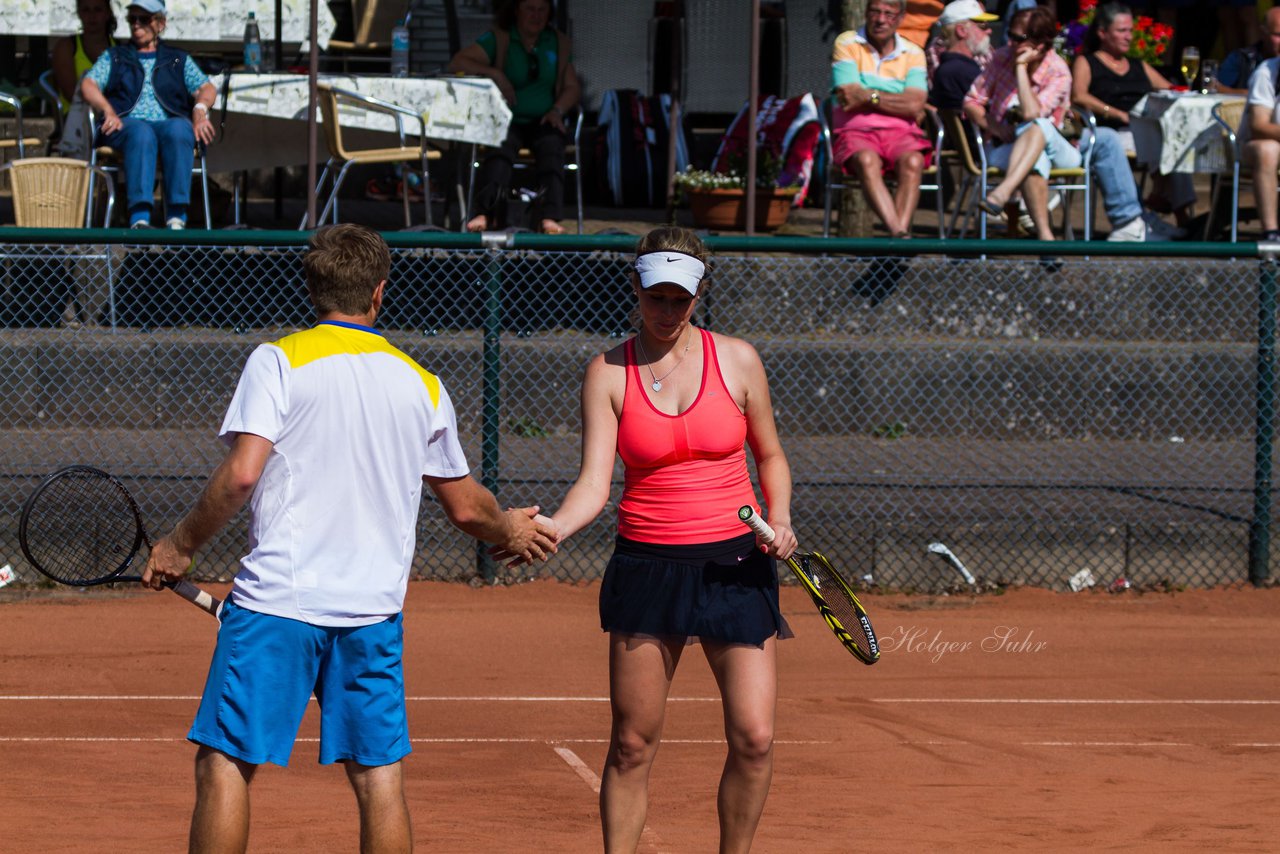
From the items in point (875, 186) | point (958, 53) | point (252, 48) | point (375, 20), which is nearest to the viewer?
point (875, 186)

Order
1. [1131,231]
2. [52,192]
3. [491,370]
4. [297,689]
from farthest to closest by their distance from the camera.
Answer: [1131,231] < [52,192] < [491,370] < [297,689]

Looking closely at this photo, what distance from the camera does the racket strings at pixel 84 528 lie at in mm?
4852

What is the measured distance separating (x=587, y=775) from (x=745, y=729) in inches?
67.4

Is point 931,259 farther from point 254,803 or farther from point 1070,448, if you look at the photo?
point 254,803

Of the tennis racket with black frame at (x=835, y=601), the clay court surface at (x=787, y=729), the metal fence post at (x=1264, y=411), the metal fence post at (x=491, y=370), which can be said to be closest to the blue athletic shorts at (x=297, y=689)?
the tennis racket with black frame at (x=835, y=601)

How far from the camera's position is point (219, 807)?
12.6ft

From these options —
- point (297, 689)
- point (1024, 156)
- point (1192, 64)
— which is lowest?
point (297, 689)

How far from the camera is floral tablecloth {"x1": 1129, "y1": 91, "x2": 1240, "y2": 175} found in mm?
11500

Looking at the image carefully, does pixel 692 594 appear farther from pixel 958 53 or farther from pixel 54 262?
pixel 958 53

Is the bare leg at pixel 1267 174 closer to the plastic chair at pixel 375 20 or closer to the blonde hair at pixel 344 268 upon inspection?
the plastic chair at pixel 375 20

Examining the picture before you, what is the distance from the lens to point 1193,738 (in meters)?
6.48

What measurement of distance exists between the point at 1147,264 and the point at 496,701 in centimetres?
576

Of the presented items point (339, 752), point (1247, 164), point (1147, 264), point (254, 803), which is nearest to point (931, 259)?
point (1147, 264)

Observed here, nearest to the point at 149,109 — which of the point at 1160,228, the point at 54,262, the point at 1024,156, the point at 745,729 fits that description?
the point at 54,262
